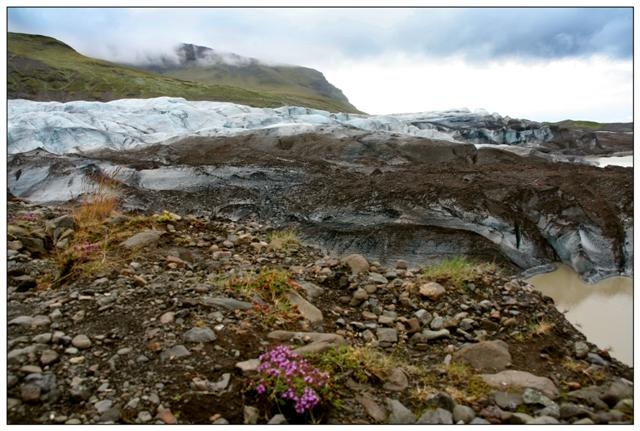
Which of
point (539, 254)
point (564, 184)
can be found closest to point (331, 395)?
point (539, 254)

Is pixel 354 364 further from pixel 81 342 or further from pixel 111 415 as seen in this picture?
pixel 81 342

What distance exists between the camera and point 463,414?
129 inches

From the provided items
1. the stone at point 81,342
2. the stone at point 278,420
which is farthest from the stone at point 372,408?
the stone at point 81,342

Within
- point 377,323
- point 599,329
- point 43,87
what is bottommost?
point 599,329

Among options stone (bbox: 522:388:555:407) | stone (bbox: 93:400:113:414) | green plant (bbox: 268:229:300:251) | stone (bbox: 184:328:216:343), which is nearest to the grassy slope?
green plant (bbox: 268:229:300:251)

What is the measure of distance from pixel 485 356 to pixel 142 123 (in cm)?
3427

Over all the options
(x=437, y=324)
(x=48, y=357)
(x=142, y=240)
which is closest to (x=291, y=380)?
(x=48, y=357)

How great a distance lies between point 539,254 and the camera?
32.5ft

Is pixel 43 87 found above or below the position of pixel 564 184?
above

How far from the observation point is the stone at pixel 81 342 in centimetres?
367

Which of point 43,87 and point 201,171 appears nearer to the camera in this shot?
point 201,171

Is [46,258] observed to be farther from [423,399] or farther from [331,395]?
[423,399]

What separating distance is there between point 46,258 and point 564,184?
12.1 m

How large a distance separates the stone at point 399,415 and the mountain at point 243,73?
157 m
